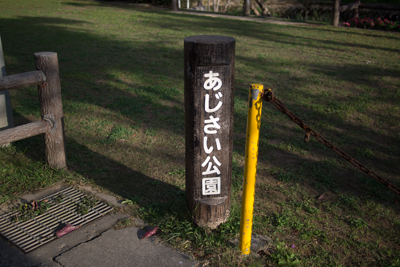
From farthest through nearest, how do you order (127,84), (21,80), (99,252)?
(127,84)
(21,80)
(99,252)

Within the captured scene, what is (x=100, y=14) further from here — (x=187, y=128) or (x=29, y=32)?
(x=187, y=128)

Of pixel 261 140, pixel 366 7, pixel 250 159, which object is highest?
pixel 366 7

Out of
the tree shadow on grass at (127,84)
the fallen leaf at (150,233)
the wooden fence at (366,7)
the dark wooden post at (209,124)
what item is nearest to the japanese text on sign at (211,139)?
the dark wooden post at (209,124)

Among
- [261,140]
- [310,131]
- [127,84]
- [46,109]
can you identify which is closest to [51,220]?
[46,109]

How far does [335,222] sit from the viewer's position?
10.6ft

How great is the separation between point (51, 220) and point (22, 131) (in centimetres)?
104

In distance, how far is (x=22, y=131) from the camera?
142 inches

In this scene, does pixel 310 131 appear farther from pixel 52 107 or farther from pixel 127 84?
pixel 127 84

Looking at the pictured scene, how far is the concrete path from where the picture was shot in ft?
8.75

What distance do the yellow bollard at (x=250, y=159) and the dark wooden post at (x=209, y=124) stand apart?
1.24 feet

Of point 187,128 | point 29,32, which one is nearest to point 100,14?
point 29,32

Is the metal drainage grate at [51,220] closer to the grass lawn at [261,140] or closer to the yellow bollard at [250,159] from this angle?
the grass lawn at [261,140]

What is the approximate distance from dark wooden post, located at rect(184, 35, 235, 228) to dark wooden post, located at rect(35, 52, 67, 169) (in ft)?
5.63

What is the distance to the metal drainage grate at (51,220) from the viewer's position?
2.94 m
